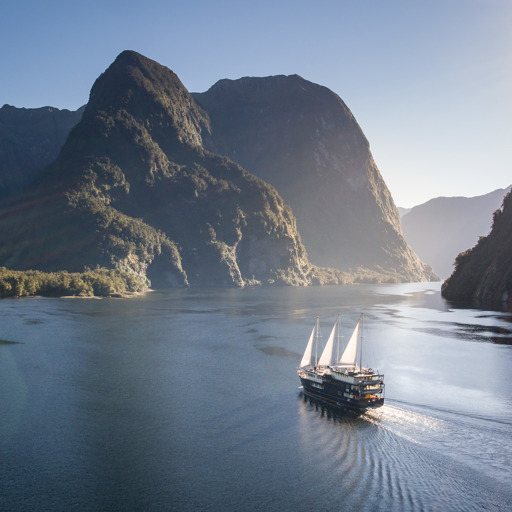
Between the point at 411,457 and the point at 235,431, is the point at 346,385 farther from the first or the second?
the point at 235,431

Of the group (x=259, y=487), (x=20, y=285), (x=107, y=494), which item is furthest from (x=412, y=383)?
(x=20, y=285)

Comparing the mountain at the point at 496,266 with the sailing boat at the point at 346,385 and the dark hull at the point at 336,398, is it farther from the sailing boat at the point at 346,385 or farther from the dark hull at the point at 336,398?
the dark hull at the point at 336,398

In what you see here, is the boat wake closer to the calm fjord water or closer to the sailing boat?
the calm fjord water

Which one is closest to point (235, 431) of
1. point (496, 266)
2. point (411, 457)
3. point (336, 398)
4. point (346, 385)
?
point (336, 398)

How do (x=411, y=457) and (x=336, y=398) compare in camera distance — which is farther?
(x=336, y=398)

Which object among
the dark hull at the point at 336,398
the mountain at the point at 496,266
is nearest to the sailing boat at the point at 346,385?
the dark hull at the point at 336,398

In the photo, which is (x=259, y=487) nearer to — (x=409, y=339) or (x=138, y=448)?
(x=138, y=448)
